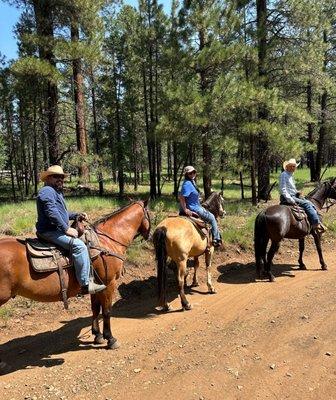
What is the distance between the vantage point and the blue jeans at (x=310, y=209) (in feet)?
34.4

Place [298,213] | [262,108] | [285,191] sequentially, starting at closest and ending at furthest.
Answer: [298,213] < [285,191] < [262,108]

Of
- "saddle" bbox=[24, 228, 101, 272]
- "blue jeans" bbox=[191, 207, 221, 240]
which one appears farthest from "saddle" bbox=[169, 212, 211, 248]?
"saddle" bbox=[24, 228, 101, 272]

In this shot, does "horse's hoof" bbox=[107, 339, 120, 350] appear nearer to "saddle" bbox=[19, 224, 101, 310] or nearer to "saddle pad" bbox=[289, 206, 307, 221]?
"saddle" bbox=[19, 224, 101, 310]

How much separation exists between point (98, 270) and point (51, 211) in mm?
1301

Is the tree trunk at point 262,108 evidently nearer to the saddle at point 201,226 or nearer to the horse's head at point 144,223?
the saddle at point 201,226

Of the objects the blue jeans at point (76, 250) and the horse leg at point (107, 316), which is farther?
the horse leg at point (107, 316)

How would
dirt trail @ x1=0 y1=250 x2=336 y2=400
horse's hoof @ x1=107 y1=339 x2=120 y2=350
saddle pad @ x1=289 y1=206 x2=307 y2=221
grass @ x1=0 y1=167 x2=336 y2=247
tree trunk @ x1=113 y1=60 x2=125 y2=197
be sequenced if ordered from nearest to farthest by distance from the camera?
dirt trail @ x1=0 y1=250 x2=336 y2=400
horse's hoof @ x1=107 y1=339 x2=120 y2=350
saddle pad @ x1=289 y1=206 x2=307 y2=221
grass @ x1=0 y1=167 x2=336 y2=247
tree trunk @ x1=113 y1=60 x2=125 y2=197

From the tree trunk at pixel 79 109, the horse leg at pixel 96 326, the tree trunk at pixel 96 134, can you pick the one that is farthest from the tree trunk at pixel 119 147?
the horse leg at pixel 96 326

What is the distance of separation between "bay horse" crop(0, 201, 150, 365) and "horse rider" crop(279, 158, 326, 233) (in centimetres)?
421

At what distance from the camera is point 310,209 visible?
10523 millimetres

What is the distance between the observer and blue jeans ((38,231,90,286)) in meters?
6.10

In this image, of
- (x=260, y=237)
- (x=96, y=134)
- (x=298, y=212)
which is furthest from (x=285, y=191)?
(x=96, y=134)

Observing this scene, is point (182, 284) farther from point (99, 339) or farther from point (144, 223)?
point (99, 339)

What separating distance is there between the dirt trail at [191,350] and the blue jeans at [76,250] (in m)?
1.23
